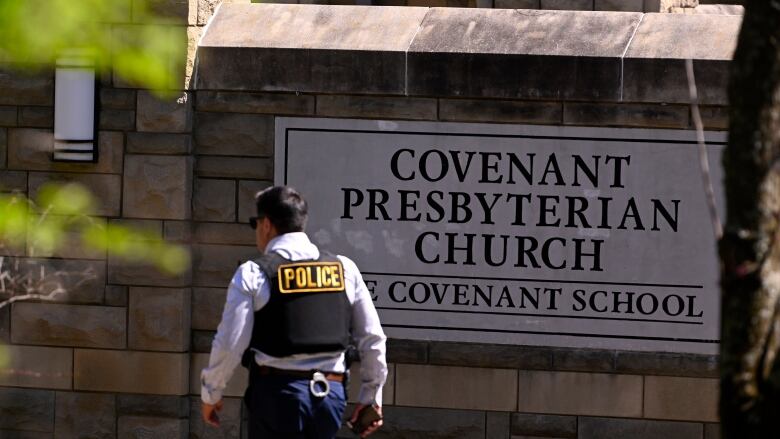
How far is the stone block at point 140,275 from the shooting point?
8133 mm

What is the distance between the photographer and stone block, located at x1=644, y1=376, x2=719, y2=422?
7.84 meters

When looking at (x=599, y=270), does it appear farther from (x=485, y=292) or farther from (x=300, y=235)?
(x=300, y=235)

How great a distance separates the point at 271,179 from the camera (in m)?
8.16

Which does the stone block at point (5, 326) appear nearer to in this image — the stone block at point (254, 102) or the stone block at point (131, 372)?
the stone block at point (131, 372)

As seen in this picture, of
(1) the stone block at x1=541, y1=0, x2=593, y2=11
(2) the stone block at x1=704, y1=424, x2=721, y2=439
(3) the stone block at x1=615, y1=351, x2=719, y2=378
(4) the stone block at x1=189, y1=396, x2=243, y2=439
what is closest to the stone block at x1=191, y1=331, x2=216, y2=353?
(4) the stone block at x1=189, y1=396, x2=243, y2=439

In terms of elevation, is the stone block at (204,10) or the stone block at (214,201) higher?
the stone block at (204,10)

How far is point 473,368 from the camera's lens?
801cm

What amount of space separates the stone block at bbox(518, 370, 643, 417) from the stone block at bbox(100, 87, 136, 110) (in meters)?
2.78

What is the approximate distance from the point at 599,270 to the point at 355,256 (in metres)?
1.40

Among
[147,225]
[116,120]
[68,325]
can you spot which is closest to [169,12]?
[116,120]

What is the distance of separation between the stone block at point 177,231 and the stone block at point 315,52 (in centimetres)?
81

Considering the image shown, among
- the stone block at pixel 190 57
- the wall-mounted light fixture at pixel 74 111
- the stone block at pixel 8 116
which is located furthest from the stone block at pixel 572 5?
the stone block at pixel 8 116

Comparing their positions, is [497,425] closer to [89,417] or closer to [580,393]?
[580,393]

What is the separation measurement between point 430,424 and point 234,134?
2.04 meters
